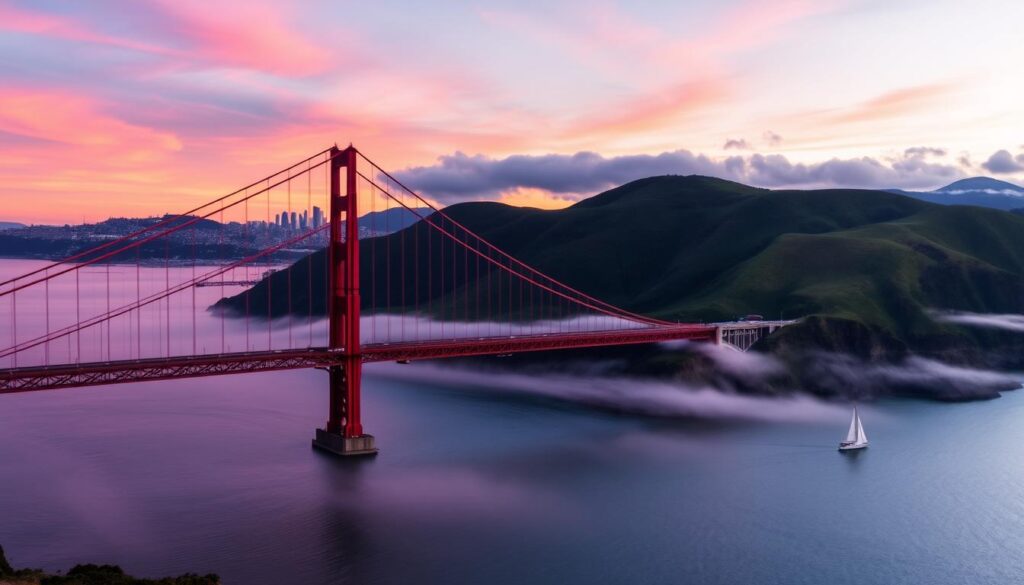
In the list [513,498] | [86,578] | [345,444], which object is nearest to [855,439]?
[513,498]

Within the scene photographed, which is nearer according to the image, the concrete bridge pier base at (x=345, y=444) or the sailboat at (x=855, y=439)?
the concrete bridge pier base at (x=345, y=444)

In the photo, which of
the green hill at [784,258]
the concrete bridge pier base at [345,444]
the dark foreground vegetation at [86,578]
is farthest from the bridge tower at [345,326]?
the green hill at [784,258]

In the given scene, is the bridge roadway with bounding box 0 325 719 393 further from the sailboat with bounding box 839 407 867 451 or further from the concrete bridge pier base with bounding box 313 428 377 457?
the sailboat with bounding box 839 407 867 451

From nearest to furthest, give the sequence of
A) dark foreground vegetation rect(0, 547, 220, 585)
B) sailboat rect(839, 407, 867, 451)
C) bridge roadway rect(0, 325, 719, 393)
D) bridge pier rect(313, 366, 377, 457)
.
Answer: dark foreground vegetation rect(0, 547, 220, 585)
bridge roadway rect(0, 325, 719, 393)
bridge pier rect(313, 366, 377, 457)
sailboat rect(839, 407, 867, 451)

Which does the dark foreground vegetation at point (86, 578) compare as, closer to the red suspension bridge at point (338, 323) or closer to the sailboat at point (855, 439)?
the red suspension bridge at point (338, 323)

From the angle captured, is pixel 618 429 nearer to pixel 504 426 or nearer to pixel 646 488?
pixel 504 426

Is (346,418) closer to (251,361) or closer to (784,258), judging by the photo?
(251,361)

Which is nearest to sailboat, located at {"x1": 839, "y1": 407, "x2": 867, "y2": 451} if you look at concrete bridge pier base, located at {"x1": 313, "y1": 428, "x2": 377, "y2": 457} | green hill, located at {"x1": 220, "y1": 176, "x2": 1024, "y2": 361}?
green hill, located at {"x1": 220, "y1": 176, "x2": 1024, "y2": 361}
